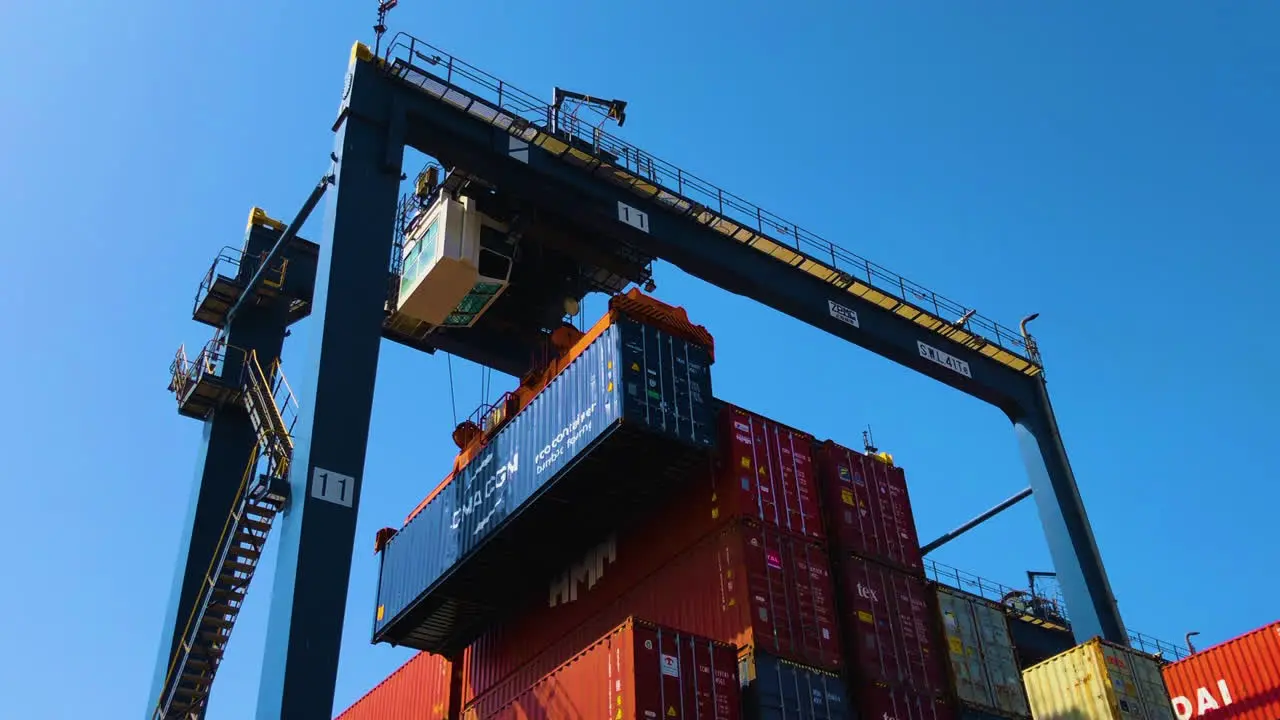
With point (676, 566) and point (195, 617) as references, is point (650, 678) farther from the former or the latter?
point (195, 617)

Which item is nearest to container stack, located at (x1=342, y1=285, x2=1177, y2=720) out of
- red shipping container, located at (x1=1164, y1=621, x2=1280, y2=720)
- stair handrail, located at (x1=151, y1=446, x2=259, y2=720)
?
red shipping container, located at (x1=1164, y1=621, x2=1280, y2=720)

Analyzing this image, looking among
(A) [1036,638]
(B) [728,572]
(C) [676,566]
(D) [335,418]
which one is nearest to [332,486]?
(D) [335,418]

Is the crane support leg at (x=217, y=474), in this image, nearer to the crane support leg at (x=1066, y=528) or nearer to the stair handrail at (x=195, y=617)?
the stair handrail at (x=195, y=617)

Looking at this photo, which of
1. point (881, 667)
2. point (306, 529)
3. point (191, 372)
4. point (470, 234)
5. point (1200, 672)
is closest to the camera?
point (306, 529)

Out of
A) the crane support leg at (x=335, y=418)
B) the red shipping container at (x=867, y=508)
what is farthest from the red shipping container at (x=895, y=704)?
the crane support leg at (x=335, y=418)

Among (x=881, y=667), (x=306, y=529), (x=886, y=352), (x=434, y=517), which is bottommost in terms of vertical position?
(x=881, y=667)

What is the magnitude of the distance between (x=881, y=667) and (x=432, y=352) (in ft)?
42.7

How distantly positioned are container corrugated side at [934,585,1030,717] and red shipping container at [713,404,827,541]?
Answer: 9.96 ft

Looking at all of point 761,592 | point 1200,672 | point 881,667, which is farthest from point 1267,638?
point 761,592

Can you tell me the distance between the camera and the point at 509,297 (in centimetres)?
2730

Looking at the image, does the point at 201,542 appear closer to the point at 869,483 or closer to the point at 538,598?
the point at 538,598

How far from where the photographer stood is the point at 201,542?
28.5 meters

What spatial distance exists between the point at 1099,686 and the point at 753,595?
6.38 metres

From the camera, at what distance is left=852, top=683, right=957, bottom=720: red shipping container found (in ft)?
63.3
